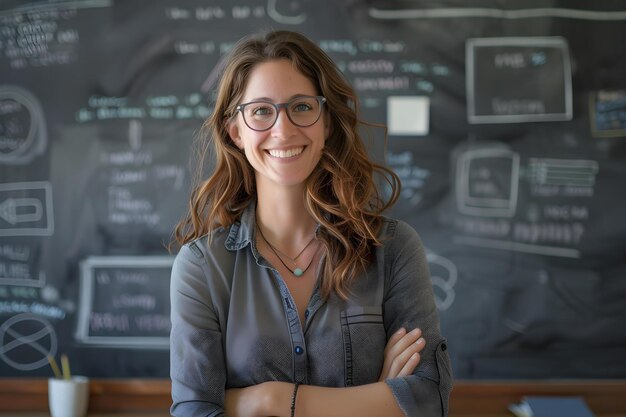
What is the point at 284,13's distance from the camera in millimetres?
2432

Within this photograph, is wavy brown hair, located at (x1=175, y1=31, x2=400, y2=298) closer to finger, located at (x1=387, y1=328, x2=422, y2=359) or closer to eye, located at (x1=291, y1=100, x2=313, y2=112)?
eye, located at (x1=291, y1=100, x2=313, y2=112)

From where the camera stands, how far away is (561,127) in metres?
2.38

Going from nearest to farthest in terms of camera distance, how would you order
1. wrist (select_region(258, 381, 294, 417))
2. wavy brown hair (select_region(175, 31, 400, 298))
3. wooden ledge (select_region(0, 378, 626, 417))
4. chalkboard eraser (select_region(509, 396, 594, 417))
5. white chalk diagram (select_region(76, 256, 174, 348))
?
1. wrist (select_region(258, 381, 294, 417))
2. wavy brown hair (select_region(175, 31, 400, 298))
3. chalkboard eraser (select_region(509, 396, 594, 417))
4. wooden ledge (select_region(0, 378, 626, 417))
5. white chalk diagram (select_region(76, 256, 174, 348))

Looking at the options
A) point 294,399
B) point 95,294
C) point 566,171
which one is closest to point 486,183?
point 566,171

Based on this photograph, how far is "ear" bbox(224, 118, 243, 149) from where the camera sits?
1.50m

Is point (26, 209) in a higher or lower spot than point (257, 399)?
higher

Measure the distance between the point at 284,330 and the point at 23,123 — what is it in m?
1.63

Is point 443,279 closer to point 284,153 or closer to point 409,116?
point 409,116

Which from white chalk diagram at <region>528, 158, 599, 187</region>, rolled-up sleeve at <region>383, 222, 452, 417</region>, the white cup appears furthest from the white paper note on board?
the white cup

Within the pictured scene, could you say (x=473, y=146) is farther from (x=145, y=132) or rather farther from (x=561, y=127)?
(x=145, y=132)

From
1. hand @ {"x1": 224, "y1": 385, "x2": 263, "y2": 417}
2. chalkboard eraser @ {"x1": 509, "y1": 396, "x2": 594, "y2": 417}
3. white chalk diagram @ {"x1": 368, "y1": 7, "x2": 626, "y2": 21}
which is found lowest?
chalkboard eraser @ {"x1": 509, "y1": 396, "x2": 594, "y2": 417}

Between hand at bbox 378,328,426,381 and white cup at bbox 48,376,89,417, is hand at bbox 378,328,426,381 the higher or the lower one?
the higher one

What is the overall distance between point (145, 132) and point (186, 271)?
114 cm

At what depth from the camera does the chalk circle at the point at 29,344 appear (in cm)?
244
